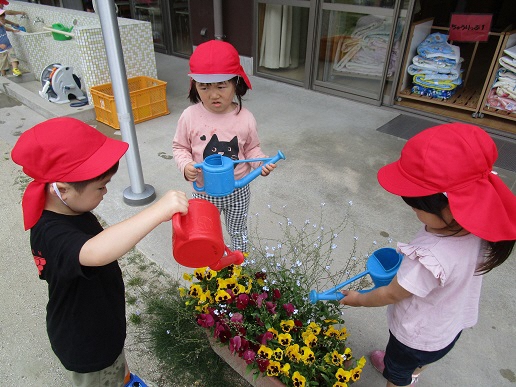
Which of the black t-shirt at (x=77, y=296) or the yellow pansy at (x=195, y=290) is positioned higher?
the black t-shirt at (x=77, y=296)

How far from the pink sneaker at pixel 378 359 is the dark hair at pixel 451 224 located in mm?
884

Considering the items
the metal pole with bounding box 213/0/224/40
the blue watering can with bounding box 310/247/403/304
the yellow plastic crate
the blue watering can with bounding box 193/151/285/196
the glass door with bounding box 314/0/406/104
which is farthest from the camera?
the metal pole with bounding box 213/0/224/40

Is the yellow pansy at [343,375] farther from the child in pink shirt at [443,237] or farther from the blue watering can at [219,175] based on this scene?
the blue watering can at [219,175]

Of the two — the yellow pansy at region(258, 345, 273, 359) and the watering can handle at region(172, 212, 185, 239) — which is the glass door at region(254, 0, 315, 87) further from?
the watering can handle at region(172, 212, 185, 239)

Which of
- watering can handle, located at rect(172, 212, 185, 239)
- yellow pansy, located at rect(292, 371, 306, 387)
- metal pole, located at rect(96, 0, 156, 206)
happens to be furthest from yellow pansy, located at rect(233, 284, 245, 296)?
metal pole, located at rect(96, 0, 156, 206)

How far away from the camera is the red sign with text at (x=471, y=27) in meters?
4.58

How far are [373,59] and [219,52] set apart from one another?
13.0ft

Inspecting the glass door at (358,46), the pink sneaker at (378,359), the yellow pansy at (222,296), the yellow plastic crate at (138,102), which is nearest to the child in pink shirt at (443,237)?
the pink sneaker at (378,359)

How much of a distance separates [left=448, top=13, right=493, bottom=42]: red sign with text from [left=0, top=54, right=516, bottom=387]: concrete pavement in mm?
1222

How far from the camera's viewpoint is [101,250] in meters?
1.01

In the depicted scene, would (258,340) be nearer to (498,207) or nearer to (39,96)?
(498,207)

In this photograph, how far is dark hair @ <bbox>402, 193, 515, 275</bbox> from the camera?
1111 millimetres

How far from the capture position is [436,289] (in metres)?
1.27

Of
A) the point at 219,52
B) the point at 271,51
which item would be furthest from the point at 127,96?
the point at 271,51
